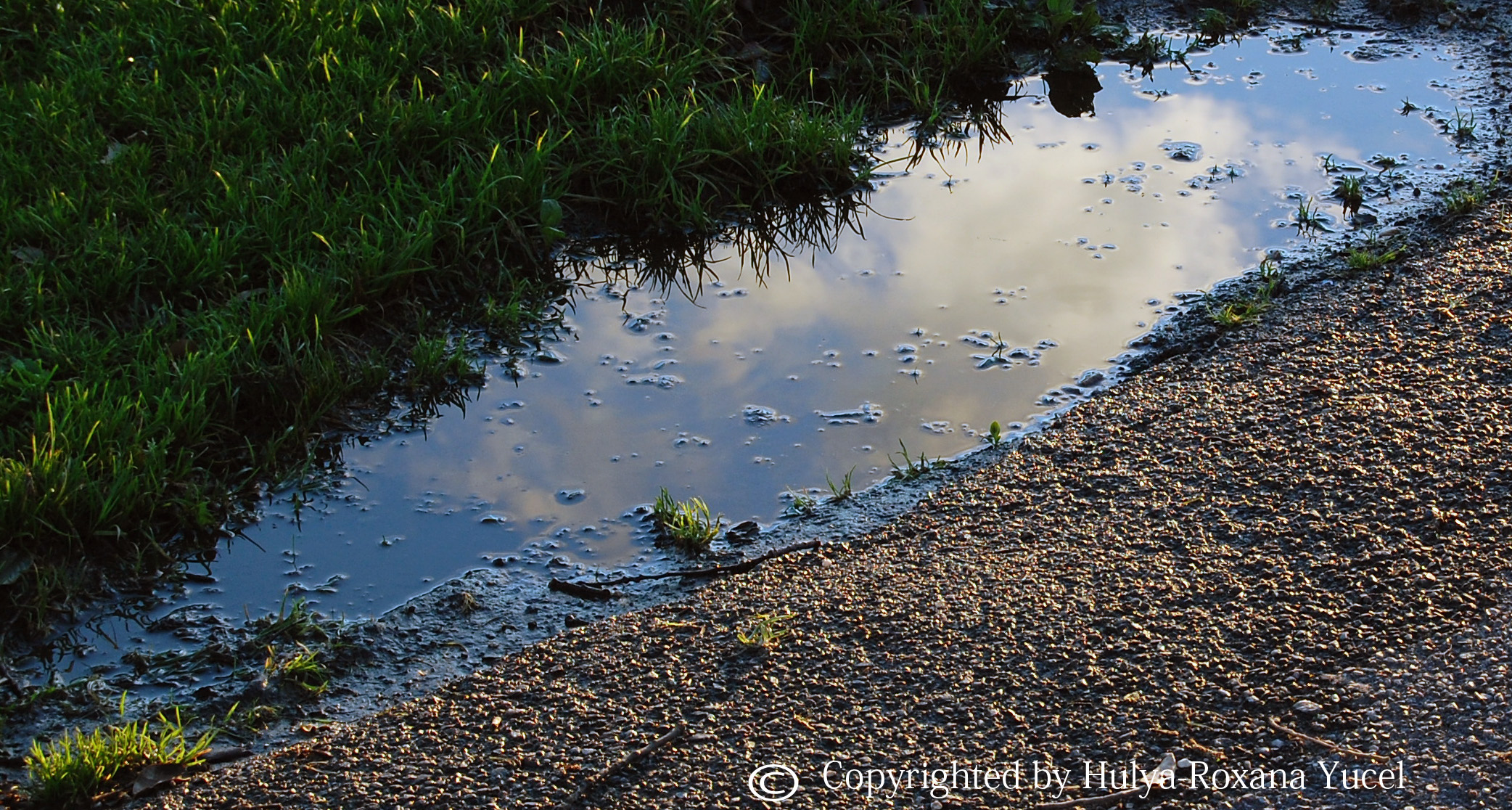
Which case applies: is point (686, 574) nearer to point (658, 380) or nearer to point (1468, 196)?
point (658, 380)

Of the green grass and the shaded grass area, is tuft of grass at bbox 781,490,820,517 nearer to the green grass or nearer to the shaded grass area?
the shaded grass area

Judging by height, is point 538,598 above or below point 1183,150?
below

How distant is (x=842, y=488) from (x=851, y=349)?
2.22ft

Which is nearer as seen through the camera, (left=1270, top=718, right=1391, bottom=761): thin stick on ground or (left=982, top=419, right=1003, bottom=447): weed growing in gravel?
(left=1270, top=718, right=1391, bottom=761): thin stick on ground

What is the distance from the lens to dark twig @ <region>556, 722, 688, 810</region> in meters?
2.10

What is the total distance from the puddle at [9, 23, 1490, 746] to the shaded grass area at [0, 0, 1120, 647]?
9.0 inches

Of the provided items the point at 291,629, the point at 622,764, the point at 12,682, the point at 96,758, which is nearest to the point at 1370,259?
the point at 622,764

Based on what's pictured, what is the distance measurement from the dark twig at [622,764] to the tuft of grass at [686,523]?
0.69m

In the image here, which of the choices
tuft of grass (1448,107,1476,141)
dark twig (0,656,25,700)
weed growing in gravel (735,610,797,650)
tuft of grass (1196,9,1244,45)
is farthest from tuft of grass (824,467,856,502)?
tuft of grass (1196,9,1244,45)

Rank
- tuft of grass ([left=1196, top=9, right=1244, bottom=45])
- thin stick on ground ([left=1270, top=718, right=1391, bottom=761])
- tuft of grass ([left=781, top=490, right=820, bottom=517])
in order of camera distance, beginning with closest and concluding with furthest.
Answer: thin stick on ground ([left=1270, top=718, right=1391, bottom=761]), tuft of grass ([left=781, top=490, right=820, bottom=517]), tuft of grass ([left=1196, top=9, right=1244, bottom=45])

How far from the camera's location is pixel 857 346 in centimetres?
364

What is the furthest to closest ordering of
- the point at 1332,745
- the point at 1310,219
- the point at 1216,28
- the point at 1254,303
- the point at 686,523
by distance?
the point at 1216,28
the point at 1310,219
the point at 1254,303
the point at 686,523
the point at 1332,745

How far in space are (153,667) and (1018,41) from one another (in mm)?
4242

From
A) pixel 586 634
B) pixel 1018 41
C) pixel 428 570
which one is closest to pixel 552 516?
pixel 428 570
